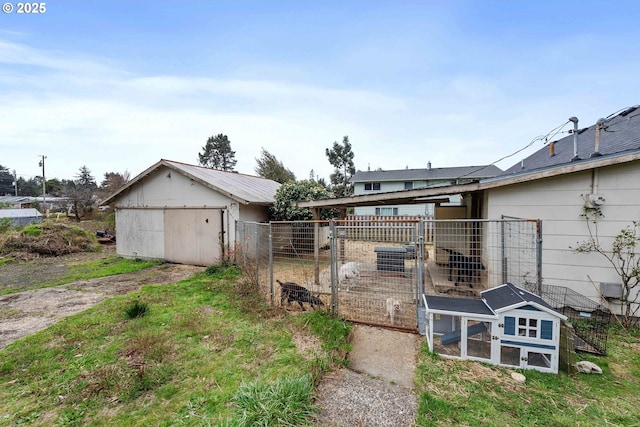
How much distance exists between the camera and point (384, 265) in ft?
16.6

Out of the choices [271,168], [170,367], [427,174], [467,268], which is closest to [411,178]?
[427,174]

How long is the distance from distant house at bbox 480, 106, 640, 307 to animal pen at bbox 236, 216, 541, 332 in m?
0.43

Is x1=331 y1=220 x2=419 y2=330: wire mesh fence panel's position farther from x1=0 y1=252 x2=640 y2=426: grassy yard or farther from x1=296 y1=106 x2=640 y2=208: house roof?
x1=296 y1=106 x2=640 y2=208: house roof

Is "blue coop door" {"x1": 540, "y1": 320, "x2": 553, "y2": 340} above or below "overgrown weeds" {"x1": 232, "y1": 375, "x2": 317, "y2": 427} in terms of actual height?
above

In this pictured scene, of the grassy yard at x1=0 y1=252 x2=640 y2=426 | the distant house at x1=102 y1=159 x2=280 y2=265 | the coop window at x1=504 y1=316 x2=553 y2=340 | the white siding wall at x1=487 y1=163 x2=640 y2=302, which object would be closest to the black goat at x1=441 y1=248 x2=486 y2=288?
the white siding wall at x1=487 y1=163 x2=640 y2=302

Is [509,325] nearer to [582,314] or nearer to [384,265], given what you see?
[582,314]

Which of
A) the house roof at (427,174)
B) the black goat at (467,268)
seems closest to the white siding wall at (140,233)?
the black goat at (467,268)

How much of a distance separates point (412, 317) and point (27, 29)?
11.6m

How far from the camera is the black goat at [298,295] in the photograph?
4662mm

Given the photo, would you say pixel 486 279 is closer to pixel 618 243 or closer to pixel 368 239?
pixel 618 243

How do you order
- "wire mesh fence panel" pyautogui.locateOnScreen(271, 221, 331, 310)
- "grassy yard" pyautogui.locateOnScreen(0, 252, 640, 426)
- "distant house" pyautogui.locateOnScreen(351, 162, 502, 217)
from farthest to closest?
"distant house" pyautogui.locateOnScreen(351, 162, 502, 217), "wire mesh fence panel" pyautogui.locateOnScreen(271, 221, 331, 310), "grassy yard" pyautogui.locateOnScreen(0, 252, 640, 426)

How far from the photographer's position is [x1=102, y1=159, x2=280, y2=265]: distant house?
9.40 metres

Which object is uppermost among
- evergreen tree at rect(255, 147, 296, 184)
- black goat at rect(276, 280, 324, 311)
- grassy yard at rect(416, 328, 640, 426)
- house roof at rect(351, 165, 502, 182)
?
evergreen tree at rect(255, 147, 296, 184)

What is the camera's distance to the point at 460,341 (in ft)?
11.0
